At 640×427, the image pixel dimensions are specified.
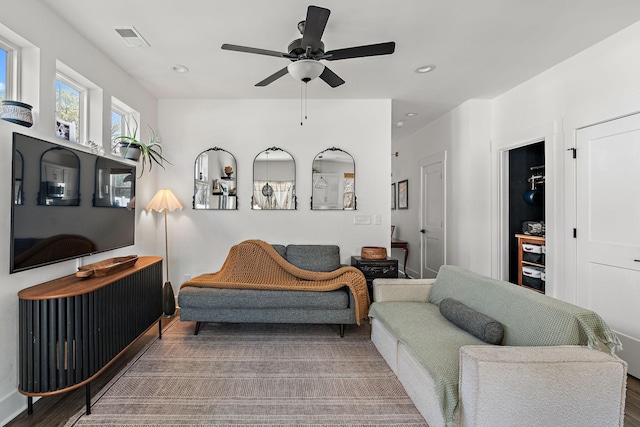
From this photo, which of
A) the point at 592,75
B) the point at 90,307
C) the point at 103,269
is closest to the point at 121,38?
the point at 103,269

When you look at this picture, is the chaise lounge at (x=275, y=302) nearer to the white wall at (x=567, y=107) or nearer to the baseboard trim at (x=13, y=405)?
the baseboard trim at (x=13, y=405)

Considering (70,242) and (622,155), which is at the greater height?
(622,155)

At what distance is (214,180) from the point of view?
12.2 feet

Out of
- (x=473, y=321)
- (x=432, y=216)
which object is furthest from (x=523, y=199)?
(x=473, y=321)

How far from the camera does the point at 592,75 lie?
8.27ft

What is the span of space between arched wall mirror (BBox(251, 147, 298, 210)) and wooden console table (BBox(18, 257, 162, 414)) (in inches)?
76.4

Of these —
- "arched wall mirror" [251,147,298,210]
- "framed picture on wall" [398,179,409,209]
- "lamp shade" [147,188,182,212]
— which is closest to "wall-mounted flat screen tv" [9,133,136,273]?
"lamp shade" [147,188,182,212]

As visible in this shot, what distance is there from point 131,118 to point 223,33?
67.6 inches

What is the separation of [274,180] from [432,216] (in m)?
2.72

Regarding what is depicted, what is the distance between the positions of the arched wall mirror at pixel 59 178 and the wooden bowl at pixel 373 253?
2.76m

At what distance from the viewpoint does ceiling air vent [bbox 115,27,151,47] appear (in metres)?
2.29

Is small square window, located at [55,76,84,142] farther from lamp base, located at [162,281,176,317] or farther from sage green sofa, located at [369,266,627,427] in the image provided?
sage green sofa, located at [369,266,627,427]

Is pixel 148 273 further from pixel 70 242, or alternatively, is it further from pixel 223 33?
pixel 223 33

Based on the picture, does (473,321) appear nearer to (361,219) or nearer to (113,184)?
(361,219)
